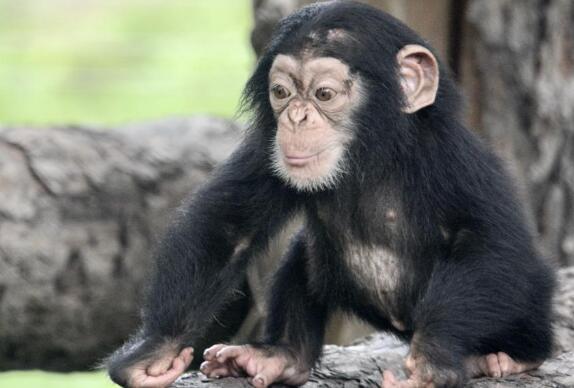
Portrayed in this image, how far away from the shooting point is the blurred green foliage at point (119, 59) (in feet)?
48.7

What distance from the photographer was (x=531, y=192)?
301 inches

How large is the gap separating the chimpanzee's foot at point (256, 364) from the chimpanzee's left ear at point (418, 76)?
0.99m

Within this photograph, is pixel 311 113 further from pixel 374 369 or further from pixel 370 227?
pixel 374 369

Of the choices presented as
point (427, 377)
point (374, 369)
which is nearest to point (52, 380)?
point (374, 369)

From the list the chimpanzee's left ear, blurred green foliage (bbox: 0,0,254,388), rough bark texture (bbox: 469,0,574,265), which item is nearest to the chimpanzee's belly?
the chimpanzee's left ear

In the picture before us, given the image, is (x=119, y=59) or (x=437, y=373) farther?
(x=119, y=59)

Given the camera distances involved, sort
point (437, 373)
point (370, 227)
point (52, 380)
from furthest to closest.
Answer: point (52, 380)
point (370, 227)
point (437, 373)

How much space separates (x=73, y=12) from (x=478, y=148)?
13819 mm

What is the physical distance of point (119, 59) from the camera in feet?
55.6

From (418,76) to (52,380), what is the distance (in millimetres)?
6043

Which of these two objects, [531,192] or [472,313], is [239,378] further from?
[531,192]

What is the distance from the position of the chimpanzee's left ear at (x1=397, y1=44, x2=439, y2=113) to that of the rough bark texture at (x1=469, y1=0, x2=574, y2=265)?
6.47 feet

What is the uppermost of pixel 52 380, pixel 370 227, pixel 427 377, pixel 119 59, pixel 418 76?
pixel 418 76

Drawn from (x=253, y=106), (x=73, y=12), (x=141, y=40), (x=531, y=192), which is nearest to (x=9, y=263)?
(x=253, y=106)
